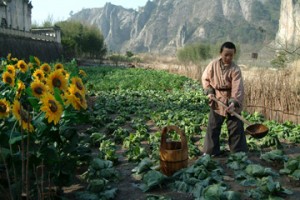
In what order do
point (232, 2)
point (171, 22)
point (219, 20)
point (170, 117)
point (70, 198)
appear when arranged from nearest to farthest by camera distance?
point (70, 198)
point (170, 117)
point (219, 20)
point (232, 2)
point (171, 22)

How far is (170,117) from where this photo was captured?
7930mm

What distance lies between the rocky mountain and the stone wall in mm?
44254

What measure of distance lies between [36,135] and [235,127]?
2.98 metres

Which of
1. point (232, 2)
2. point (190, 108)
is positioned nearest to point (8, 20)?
point (190, 108)

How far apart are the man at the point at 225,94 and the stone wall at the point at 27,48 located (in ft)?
51.3

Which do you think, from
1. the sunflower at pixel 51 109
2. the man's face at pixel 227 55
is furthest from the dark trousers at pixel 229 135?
the sunflower at pixel 51 109

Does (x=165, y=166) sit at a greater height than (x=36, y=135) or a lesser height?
lesser

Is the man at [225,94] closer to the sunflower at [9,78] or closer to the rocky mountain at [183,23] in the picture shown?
the sunflower at [9,78]

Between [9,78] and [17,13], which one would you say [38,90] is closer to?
[9,78]

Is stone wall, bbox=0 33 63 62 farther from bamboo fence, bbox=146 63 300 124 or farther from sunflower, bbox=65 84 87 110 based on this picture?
sunflower, bbox=65 84 87 110

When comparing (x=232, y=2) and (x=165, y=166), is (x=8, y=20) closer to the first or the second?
(x=165, y=166)

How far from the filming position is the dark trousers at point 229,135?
509 centimetres

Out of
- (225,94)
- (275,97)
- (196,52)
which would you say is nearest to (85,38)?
(196,52)

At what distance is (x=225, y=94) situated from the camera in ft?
16.8
